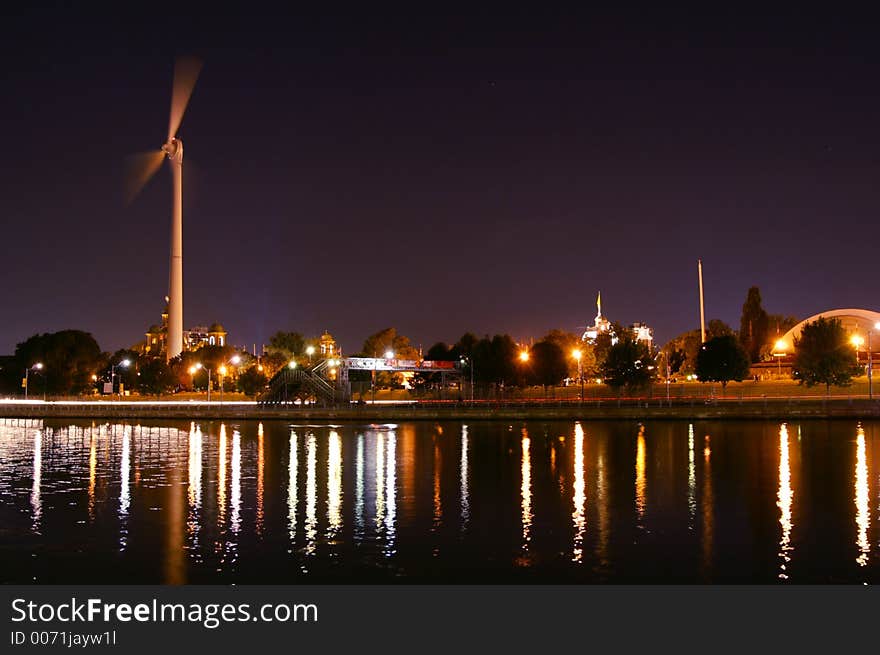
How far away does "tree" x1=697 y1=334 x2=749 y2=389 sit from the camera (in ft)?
370

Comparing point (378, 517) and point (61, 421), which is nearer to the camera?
point (378, 517)

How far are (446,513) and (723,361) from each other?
298ft

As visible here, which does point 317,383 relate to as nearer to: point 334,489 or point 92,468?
point 92,468

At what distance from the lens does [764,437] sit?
6353cm

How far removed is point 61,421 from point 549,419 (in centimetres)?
5545

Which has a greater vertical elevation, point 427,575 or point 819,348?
point 819,348

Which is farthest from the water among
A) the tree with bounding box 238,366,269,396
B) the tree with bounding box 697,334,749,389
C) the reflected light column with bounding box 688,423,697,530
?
the tree with bounding box 238,366,269,396

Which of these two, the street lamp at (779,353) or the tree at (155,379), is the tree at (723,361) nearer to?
the street lamp at (779,353)

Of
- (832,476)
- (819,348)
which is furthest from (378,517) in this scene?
(819,348)

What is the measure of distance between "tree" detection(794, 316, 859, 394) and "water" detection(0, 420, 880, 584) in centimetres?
4591

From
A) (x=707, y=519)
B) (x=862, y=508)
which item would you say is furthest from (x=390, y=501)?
(x=862, y=508)

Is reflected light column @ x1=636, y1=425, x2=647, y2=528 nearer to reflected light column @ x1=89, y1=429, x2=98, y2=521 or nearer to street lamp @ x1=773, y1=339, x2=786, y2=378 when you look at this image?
reflected light column @ x1=89, y1=429, x2=98, y2=521

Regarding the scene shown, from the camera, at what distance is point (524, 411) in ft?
302
